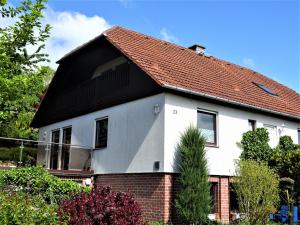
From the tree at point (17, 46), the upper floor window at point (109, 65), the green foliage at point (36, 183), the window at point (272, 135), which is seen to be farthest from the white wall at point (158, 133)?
the tree at point (17, 46)

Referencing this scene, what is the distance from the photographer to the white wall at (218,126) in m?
13.2

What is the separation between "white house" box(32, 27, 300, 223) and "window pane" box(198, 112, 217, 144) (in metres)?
0.04

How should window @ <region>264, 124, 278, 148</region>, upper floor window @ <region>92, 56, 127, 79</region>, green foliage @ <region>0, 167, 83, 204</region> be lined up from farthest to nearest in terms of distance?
window @ <region>264, 124, 278, 148</region> < upper floor window @ <region>92, 56, 127, 79</region> < green foliage @ <region>0, 167, 83, 204</region>

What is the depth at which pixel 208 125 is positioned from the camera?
14.7 metres

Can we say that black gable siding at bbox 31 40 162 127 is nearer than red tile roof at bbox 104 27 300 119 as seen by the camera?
No

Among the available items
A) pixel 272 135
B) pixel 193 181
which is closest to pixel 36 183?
pixel 193 181

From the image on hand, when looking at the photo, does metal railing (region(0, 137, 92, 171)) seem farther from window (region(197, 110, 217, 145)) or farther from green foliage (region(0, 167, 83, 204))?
window (region(197, 110, 217, 145))

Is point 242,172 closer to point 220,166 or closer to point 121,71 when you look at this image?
point 220,166

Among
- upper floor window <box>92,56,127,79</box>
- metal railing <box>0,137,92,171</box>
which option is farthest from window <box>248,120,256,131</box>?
metal railing <box>0,137,92,171</box>

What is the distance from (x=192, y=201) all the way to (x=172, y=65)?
19.1 feet

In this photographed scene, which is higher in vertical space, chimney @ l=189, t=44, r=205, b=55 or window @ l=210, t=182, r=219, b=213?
chimney @ l=189, t=44, r=205, b=55

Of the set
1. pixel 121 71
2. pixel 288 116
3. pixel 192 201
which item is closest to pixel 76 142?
pixel 121 71

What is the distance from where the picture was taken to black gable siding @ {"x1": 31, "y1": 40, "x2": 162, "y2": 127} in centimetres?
1494

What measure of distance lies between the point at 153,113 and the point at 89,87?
5348 millimetres
